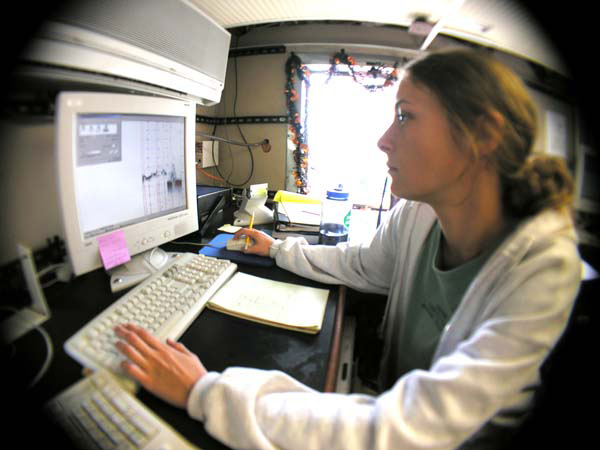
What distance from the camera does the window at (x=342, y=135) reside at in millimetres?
1527

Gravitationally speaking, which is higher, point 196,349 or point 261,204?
point 261,204

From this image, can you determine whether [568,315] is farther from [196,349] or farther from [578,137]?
[196,349]

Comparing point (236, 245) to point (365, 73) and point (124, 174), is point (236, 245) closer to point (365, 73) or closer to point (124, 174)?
point (124, 174)

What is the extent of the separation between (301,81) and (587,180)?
6.16 ft

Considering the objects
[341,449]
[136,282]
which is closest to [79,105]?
[136,282]

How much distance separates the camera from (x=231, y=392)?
1.15 ft

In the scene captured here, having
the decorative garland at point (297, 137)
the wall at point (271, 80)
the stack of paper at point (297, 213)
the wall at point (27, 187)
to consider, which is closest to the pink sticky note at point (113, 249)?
the wall at point (27, 187)

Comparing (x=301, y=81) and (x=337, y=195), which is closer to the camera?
(x=337, y=195)

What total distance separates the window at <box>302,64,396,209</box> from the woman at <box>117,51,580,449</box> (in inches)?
36.5

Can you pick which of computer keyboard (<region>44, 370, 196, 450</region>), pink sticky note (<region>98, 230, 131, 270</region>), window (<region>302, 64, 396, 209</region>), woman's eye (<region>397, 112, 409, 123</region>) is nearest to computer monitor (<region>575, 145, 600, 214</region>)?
woman's eye (<region>397, 112, 409, 123</region>)

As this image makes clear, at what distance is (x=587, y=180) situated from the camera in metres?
0.32

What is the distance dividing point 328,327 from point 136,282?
50 cm

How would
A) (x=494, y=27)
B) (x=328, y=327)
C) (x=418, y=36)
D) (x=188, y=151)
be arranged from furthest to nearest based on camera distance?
Answer: (x=418, y=36)
(x=188, y=151)
(x=328, y=327)
(x=494, y=27)

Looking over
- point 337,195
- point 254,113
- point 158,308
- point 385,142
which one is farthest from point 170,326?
point 254,113
